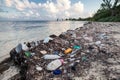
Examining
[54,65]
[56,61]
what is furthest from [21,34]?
[54,65]

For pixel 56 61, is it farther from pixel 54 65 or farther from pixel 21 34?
pixel 21 34

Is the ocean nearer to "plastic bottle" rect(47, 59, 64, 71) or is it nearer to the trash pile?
the trash pile

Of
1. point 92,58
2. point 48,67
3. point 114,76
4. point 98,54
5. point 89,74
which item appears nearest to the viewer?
point 114,76

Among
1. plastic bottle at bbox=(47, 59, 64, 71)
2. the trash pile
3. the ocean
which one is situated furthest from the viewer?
the ocean

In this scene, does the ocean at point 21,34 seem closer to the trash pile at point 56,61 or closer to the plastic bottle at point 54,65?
the trash pile at point 56,61

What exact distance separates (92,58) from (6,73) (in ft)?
8.39

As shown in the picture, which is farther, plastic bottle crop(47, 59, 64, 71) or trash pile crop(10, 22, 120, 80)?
plastic bottle crop(47, 59, 64, 71)

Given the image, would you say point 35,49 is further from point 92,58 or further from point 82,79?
point 82,79

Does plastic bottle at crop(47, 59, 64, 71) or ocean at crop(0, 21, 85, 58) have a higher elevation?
plastic bottle at crop(47, 59, 64, 71)

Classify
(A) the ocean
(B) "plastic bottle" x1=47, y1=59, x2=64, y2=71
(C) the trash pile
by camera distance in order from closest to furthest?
(C) the trash pile < (B) "plastic bottle" x1=47, y1=59, x2=64, y2=71 < (A) the ocean

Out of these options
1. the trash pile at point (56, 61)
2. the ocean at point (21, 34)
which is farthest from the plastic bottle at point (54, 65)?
the ocean at point (21, 34)

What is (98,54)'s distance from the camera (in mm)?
4441

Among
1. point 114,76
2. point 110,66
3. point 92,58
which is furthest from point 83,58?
point 114,76

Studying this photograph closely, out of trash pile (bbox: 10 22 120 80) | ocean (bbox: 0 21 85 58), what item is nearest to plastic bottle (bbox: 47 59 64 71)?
trash pile (bbox: 10 22 120 80)
